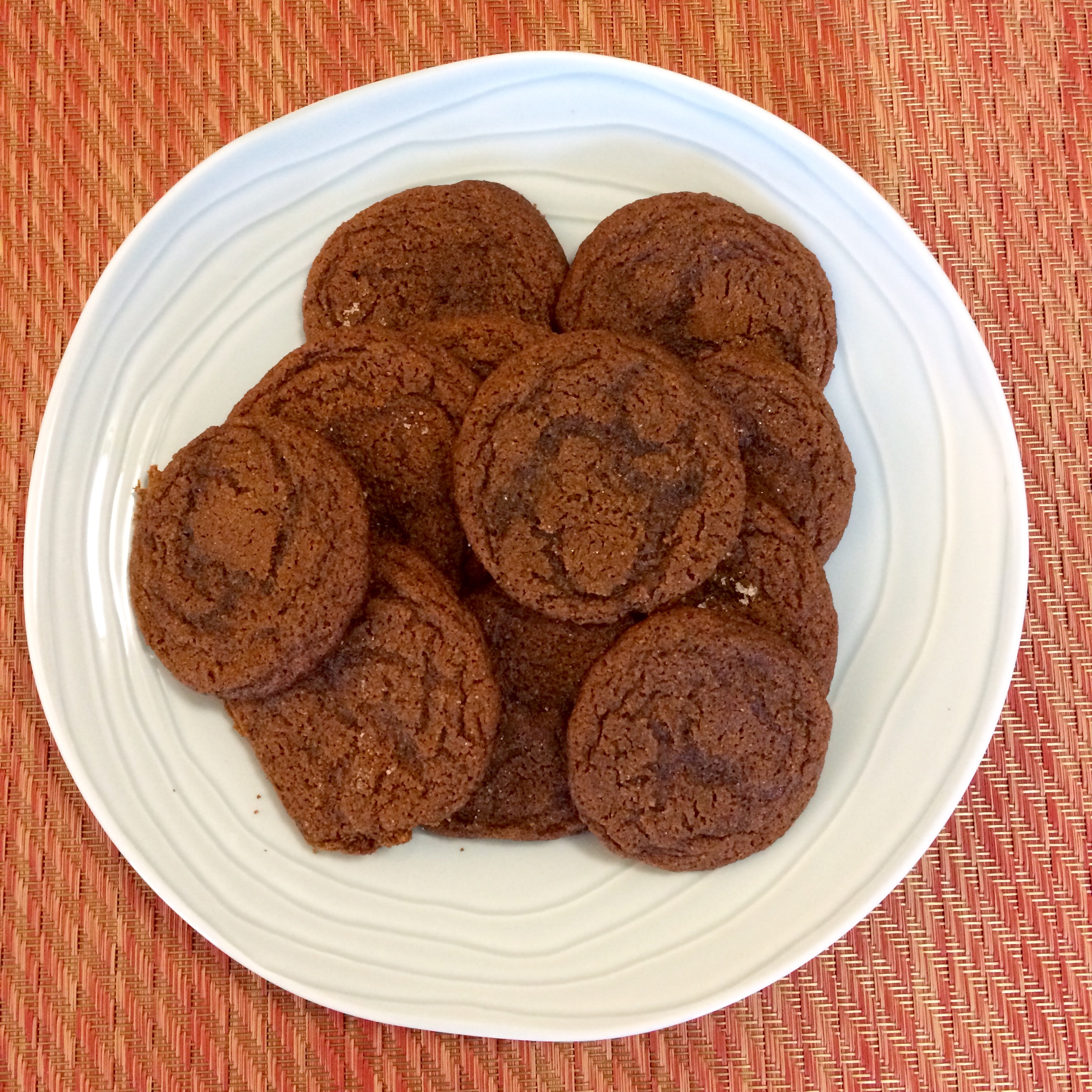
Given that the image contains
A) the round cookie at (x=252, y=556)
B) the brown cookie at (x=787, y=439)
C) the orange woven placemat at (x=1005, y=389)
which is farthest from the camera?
the orange woven placemat at (x=1005, y=389)

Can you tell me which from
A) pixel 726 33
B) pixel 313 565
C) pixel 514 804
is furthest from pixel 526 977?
pixel 726 33

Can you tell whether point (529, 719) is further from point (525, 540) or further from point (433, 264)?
point (433, 264)

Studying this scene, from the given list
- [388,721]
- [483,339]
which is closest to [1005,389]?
[483,339]

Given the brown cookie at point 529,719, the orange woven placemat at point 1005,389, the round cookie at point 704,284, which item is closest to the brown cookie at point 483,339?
the round cookie at point 704,284

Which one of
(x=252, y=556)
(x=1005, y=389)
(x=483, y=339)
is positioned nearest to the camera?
(x=252, y=556)

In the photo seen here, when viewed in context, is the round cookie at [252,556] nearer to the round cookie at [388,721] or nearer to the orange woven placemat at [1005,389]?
the round cookie at [388,721]

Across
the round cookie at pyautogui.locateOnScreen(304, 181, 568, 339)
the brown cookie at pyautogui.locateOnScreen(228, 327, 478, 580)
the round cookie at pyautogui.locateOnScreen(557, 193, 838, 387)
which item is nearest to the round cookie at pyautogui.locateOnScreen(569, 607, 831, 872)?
the brown cookie at pyautogui.locateOnScreen(228, 327, 478, 580)

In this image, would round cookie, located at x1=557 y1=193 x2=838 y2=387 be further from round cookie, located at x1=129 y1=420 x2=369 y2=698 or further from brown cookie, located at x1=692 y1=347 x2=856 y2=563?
round cookie, located at x1=129 y1=420 x2=369 y2=698
